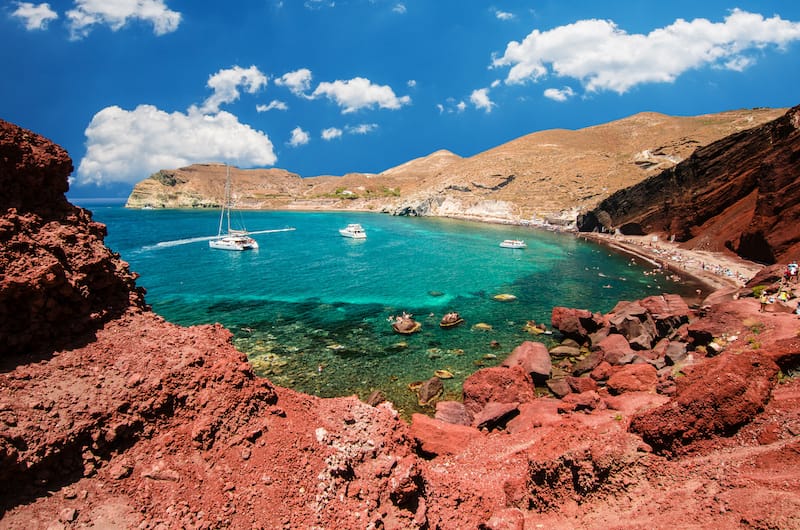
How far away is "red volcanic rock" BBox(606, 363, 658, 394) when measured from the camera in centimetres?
1595

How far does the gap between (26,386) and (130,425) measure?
5.60 ft

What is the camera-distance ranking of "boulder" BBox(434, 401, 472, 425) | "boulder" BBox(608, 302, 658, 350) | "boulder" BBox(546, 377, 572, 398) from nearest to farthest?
"boulder" BBox(434, 401, 472, 425) < "boulder" BBox(546, 377, 572, 398) < "boulder" BBox(608, 302, 658, 350)

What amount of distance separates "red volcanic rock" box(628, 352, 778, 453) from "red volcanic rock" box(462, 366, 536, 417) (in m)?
8.12

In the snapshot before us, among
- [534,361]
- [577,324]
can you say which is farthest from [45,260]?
[577,324]

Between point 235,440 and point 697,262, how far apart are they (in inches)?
2256

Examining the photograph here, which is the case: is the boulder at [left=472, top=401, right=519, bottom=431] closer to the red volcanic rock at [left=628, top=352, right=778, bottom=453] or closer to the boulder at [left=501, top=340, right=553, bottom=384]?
the boulder at [left=501, top=340, right=553, bottom=384]

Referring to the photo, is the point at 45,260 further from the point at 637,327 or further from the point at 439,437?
the point at 637,327

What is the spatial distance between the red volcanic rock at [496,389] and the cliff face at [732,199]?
36142 millimetres

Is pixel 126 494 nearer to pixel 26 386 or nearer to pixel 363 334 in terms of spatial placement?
pixel 26 386

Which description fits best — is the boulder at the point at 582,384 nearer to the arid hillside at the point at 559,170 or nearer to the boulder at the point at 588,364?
the boulder at the point at 588,364

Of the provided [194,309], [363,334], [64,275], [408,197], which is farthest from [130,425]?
[408,197]

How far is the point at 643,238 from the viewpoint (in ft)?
230

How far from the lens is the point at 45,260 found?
721 cm

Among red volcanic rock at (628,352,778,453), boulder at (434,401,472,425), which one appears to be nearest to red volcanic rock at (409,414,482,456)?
boulder at (434,401,472,425)
